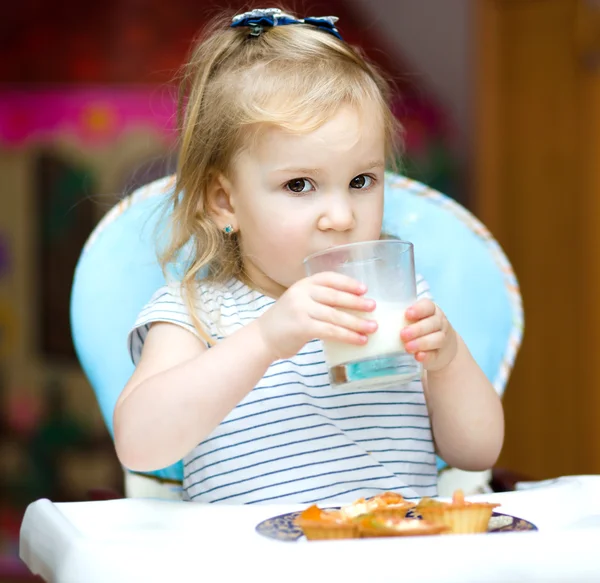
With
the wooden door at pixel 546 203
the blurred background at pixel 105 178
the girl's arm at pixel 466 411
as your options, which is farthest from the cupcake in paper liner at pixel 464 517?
the blurred background at pixel 105 178

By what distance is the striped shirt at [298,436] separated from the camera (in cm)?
114

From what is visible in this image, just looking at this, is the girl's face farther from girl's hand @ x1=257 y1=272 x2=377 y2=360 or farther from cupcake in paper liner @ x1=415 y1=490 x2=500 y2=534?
cupcake in paper liner @ x1=415 y1=490 x2=500 y2=534

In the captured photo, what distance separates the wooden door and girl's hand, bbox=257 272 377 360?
234 centimetres

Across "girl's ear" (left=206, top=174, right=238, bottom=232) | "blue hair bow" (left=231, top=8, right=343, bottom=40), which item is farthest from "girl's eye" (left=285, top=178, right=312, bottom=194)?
"blue hair bow" (left=231, top=8, right=343, bottom=40)

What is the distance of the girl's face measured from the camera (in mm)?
1079

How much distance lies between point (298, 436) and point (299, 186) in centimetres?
29

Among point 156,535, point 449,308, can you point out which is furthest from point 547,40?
point 156,535

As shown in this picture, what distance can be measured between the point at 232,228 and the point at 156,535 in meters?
0.44

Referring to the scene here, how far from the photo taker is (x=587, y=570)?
73 centimetres

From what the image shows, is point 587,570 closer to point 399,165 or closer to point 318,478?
point 318,478

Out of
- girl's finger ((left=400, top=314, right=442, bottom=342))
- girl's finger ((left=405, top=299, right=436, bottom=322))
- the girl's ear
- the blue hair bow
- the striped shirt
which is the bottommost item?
the striped shirt

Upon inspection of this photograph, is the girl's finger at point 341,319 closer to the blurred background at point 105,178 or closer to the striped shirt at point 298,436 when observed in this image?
the striped shirt at point 298,436

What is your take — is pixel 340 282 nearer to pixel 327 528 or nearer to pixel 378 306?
pixel 378 306

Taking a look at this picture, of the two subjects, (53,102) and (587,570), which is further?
(53,102)
